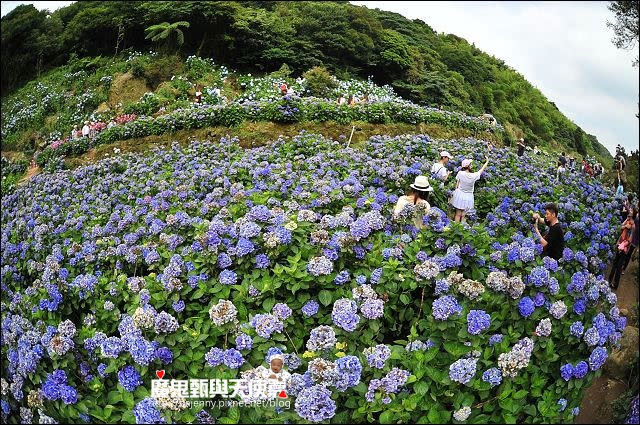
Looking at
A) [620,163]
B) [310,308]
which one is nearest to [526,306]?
[620,163]

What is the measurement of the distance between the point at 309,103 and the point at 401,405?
2.40m

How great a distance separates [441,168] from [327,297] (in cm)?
135

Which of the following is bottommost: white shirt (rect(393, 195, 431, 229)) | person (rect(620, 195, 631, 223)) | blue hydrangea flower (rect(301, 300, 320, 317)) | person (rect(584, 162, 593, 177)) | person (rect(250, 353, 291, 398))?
person (rect(250, 353, 291, 398))

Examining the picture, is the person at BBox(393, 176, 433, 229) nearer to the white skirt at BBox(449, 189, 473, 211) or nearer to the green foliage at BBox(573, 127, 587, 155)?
the white skirt at BBox(449, 189, 473, 211)

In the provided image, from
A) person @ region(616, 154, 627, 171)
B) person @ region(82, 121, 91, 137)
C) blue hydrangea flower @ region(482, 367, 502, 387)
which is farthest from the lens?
person @ region(82, 121, 91, 137)

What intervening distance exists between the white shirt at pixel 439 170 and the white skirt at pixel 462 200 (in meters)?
0.15

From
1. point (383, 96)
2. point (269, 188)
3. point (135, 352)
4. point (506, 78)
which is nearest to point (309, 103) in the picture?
point (383, 96)

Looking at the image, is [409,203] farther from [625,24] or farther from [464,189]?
[625,24]

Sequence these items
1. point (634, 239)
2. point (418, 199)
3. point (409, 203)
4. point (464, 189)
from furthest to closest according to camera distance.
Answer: point (418, 199) → point (409, 203) → point (464, 189) → point (634, 239)

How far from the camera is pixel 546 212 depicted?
3.93m

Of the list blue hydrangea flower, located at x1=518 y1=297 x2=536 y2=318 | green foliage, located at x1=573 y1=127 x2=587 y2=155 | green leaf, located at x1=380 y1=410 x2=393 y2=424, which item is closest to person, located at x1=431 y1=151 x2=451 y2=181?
green foliage, located at x1=573 y1=127 x2=587 y2=155

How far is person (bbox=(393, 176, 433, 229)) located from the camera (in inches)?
172

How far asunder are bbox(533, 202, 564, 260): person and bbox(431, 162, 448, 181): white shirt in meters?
0.73

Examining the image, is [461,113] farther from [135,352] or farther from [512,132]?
[135,352]
